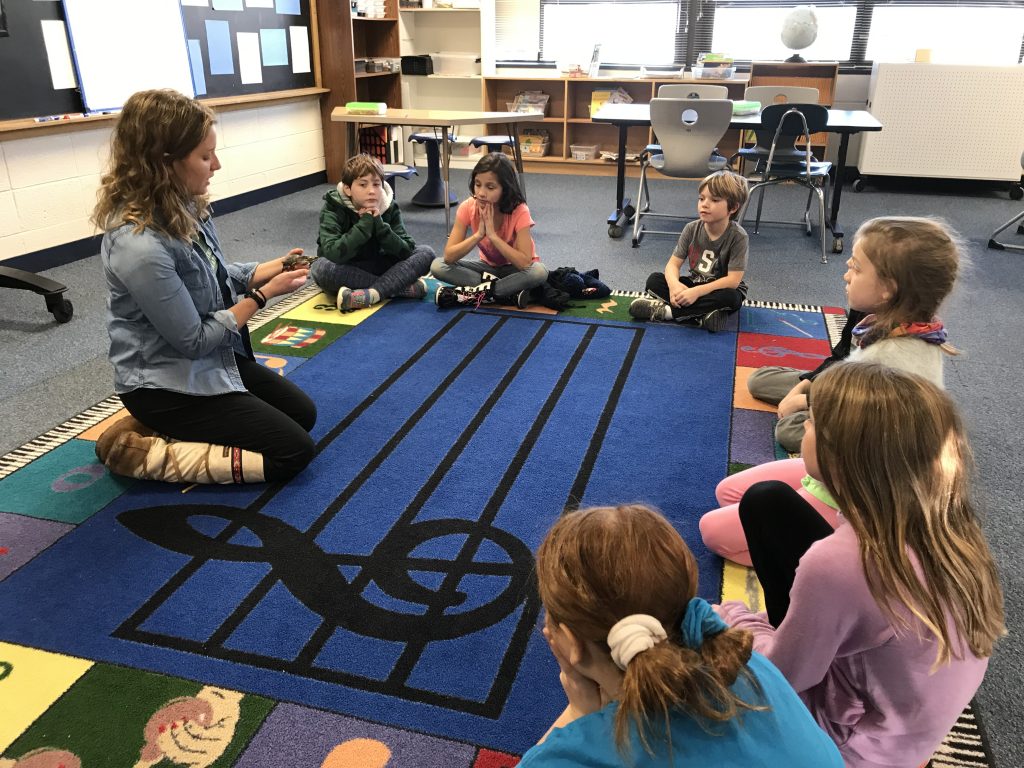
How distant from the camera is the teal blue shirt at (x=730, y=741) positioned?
0.72 m

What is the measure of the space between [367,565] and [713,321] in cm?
192

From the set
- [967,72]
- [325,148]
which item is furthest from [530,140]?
[967,72]

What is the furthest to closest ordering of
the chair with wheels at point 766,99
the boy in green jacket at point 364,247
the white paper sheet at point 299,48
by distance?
the white paper sheet at point 299,48 → the chair with wheels at point 766,99 → the boy in green jacket at point 364,247

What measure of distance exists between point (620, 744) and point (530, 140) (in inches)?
261

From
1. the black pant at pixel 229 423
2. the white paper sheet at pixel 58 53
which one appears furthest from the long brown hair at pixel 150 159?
the white paper sheet at pixel 58 53

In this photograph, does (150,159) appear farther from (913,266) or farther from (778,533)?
(913,266)

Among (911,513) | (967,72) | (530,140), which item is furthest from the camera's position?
(530,140)

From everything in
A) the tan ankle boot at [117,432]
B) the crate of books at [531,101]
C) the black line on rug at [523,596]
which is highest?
the crate of books at [531,101]

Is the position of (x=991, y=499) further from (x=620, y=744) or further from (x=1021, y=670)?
(x=620, y=744)

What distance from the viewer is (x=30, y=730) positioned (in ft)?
4.45

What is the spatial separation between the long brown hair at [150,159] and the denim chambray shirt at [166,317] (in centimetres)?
4

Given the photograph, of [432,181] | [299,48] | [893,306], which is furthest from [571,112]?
[893,306]

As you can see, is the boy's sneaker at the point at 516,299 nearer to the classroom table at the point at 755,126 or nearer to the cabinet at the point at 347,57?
the classroom table at the point at 755,126

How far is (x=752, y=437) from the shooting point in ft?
7.69
